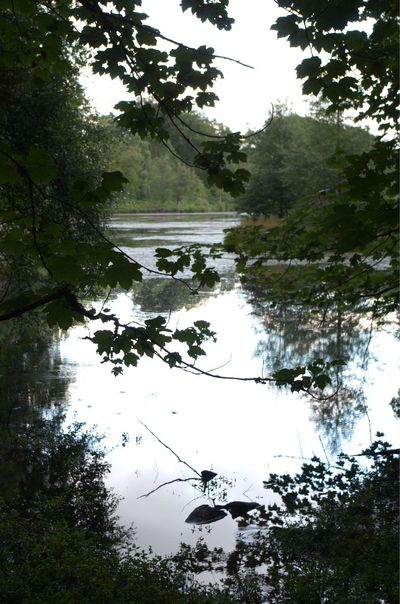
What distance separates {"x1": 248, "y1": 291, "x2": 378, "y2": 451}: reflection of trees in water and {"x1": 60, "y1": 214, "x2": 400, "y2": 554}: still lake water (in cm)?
4

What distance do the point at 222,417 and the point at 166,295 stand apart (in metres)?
13.3

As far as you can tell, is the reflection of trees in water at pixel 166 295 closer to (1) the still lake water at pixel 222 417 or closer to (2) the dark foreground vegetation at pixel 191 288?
(1) the still lake water at pixel 222 417

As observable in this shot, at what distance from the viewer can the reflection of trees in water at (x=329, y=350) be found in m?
11.8

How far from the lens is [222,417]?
1192cm

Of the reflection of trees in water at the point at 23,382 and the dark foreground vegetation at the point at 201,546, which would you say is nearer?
the dark foreground vegetation at the point at 201,546

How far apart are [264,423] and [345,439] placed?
154cm

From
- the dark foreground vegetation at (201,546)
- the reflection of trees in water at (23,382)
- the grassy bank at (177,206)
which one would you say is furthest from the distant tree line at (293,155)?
the grassy bank at (177,206)

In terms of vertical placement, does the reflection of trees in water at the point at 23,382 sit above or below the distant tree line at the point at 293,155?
below

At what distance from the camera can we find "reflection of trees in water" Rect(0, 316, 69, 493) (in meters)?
10.2

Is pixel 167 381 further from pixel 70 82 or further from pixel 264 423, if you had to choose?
pixel 70 82

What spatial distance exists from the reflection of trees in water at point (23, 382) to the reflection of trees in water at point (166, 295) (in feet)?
15.3

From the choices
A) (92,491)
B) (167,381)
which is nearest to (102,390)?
(167,381)

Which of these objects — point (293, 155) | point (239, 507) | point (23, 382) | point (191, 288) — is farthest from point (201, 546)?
point (293, 155)

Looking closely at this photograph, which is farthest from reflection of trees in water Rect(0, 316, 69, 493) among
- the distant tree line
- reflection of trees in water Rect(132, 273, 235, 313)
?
the distant tree line
